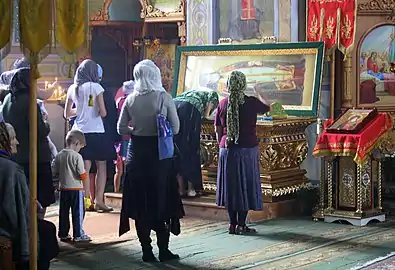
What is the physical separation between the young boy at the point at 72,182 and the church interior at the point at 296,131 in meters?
0.28

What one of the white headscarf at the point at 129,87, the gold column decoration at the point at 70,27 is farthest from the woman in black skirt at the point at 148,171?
the white headscarf at the point at 129,87

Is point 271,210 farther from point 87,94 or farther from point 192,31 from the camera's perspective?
point 192,31

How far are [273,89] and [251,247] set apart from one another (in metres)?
3.09

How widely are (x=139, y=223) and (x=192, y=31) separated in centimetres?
501

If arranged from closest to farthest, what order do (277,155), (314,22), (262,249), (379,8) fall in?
(262,249), (277,155), (314,22), (379,8)

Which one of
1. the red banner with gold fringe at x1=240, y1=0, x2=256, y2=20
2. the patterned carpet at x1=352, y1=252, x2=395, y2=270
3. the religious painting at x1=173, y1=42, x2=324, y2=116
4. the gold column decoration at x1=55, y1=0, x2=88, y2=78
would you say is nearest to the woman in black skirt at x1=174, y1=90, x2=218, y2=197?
the religious painting at x1=173, y1=42, x2=324, y2=116

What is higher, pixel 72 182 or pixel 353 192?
pixel 72 182

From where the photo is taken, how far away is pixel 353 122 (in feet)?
31.9

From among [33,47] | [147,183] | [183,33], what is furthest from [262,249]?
[183,33]

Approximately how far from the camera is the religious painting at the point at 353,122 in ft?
31.6

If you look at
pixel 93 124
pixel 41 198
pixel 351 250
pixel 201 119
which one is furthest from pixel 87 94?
pixel 351 250

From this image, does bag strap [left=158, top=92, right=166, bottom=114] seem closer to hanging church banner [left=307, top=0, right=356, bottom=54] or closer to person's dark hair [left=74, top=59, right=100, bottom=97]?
person's dark hair [left=74, top=59, right=100, bottom=97]

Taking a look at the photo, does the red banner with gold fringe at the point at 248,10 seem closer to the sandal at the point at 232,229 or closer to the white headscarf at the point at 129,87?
the white headscarf at the point at 129,87

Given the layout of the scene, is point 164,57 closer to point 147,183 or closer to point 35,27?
point 147,183
